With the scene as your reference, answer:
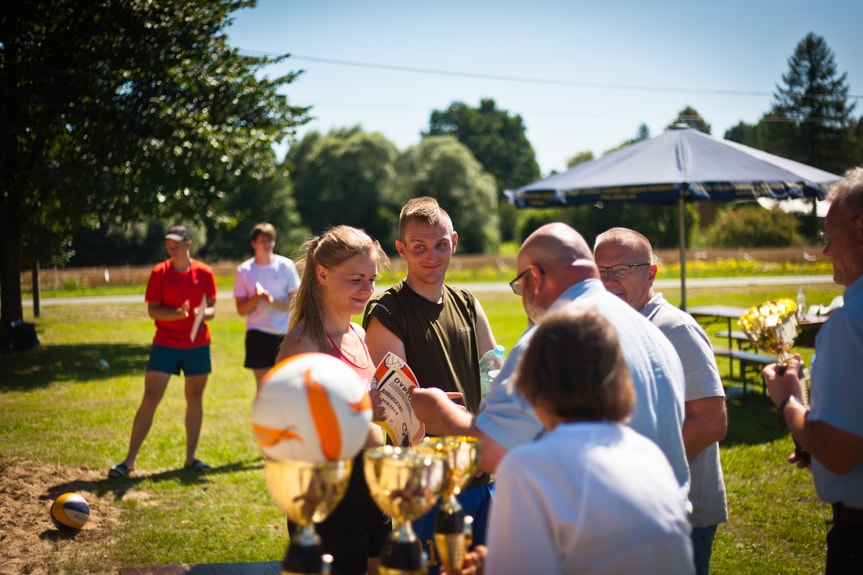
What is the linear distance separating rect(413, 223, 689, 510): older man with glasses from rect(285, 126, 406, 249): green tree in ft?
188

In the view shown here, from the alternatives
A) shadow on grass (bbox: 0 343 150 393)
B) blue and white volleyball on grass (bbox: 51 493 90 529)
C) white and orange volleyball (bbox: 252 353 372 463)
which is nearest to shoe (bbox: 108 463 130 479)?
blue and white volleyball on grass (bbox: 51 493 90 529)

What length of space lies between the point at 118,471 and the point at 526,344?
6479 mm

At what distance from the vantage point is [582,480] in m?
1.71

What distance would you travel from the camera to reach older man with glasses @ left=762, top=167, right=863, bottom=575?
99.7 inches

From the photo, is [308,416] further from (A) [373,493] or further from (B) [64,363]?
(B) [64,363]

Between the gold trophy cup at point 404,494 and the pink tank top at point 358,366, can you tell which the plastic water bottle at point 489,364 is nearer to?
the pink tank top at point 358,366

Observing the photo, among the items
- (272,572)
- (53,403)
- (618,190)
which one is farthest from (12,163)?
(272,572)

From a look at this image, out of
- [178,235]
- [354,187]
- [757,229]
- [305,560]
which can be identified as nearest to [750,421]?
[178,235]

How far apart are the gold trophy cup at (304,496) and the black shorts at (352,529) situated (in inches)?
54.5

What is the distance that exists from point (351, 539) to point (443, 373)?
0.90 m

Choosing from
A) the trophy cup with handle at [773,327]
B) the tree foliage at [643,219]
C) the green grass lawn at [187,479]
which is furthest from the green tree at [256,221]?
the trophy cup with handle at [773,327]

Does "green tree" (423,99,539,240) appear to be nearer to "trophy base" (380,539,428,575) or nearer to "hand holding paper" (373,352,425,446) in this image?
"hand holding paper" (373,352,425,446)

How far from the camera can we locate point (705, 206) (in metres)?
61.4

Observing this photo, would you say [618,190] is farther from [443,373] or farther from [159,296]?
[443,373]
